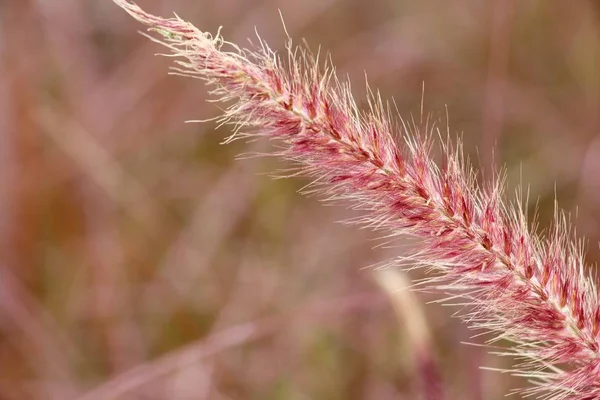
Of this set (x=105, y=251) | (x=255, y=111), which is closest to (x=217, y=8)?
(x=105, y=251)

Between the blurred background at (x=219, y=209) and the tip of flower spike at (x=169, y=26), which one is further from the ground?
the tip of flower spike at (x=169, y=26)

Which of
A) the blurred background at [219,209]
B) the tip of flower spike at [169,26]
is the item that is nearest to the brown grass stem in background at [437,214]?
the tip of flower spike at [169,26]

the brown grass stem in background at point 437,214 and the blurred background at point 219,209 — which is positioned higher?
the brown grass stem in background at point 437,214

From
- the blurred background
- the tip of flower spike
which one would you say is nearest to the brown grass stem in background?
the tip of flower spike

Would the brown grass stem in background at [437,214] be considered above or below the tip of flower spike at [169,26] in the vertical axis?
below

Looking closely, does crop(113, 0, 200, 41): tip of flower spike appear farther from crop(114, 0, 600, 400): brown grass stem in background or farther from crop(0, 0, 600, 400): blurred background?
crop(0, 0, 600, 400): blurred background

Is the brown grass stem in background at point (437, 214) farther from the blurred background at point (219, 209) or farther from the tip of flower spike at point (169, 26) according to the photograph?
the blurred background at point (219, 209)

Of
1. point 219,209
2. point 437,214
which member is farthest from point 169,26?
point 219,209

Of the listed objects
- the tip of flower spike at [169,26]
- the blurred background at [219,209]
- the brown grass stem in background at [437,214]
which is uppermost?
the tip of flower spike at [169,26]

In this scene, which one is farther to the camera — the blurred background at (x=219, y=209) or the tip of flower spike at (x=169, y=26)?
the blurred background at (x=219, y=209)

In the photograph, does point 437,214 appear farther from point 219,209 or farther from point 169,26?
point 219,209
